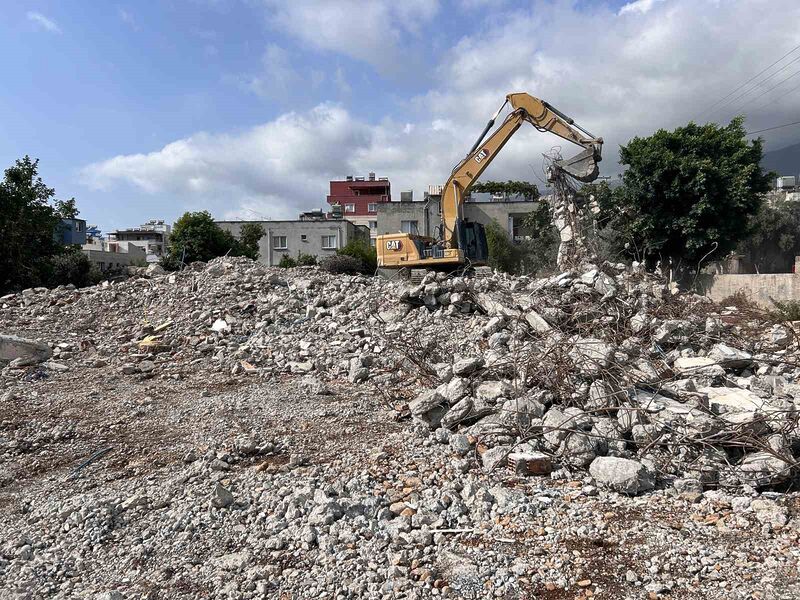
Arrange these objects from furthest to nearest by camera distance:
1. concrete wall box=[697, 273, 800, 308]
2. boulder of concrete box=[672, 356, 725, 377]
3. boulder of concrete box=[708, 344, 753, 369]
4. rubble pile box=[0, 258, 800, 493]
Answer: concrete wall box=[697, 273, 800, 308] → boulder of concrete box=[708, 344, 753, 369] → boulder of concrete box=[672, 356, 725, 377] → rubble pile box=[0, 258, 800, 493]

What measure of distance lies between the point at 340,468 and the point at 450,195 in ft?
28.9

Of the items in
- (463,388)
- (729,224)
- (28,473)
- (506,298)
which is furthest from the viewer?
(729,224)

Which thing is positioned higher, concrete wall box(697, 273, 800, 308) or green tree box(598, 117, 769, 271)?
green tree box(598, 117, 769, 271)

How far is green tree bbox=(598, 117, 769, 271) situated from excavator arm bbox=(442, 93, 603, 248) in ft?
18.7

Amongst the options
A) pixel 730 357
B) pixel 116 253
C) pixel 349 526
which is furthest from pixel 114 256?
pixel 349 526

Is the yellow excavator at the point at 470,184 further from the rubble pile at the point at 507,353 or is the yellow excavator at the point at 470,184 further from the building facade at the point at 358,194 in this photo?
the building facade at the point at 358,194

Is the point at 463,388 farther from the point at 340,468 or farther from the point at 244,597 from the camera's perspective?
the point at 244,597

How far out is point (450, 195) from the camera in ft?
38.7

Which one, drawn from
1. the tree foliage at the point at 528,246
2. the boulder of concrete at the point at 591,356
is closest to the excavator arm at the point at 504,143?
the boulder of concrete at the point at 591,356

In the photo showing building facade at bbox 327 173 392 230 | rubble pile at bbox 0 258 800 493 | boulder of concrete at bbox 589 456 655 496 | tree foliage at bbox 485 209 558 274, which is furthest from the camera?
building facade at bbox 327 173 392 230

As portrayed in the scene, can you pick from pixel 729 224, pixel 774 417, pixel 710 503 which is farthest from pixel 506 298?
pixel 729 224

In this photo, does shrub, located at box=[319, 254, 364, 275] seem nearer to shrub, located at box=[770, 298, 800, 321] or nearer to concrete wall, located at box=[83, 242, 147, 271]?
concrete wall, located at box=[83, 242, 147, 271]

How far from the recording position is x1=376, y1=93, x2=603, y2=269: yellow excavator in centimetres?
1073

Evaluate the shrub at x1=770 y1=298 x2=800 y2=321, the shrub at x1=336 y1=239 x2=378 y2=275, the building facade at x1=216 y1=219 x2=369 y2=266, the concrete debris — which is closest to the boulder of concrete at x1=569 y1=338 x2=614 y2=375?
the concrete debris
